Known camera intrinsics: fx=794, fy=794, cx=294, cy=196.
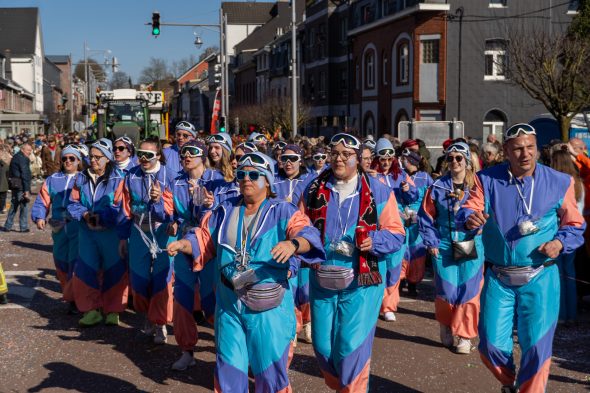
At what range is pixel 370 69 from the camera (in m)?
42.0

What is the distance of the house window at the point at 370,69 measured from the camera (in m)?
41.3

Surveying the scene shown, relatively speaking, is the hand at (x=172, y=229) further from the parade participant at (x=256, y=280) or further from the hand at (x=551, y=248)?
the hand at (x=551, y=248)

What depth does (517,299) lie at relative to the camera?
17.9 feet

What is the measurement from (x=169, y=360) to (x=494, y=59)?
29614 millimetres

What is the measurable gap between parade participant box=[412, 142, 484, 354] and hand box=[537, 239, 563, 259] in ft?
7.12

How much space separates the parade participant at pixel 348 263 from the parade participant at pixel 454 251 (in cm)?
203

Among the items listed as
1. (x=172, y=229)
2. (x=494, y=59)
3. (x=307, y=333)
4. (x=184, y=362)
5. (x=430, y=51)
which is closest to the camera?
(x=172, y=229)

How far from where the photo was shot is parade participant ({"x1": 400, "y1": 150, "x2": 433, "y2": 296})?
1007 centimetres

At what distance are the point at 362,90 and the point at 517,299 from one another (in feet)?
126

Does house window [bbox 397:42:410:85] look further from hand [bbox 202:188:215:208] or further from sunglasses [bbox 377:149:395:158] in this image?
hand [bbox 202:188:215:208]

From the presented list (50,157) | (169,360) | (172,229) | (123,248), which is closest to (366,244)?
(172,229)

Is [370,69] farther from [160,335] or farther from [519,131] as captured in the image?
[519,131]

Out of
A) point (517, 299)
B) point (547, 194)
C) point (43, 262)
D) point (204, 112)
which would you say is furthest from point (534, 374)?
point (204, 112)

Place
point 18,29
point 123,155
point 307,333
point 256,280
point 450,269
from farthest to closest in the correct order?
point 18,29
point 123,155
point 307,333
point 450,269
point 256,280
